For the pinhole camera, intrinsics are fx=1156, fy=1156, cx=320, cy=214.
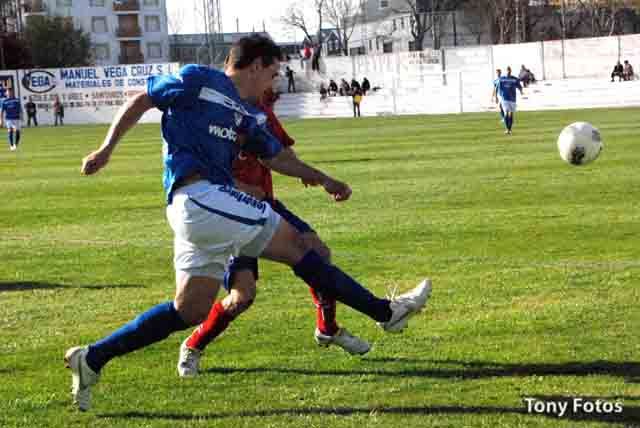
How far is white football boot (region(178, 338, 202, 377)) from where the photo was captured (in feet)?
21.9

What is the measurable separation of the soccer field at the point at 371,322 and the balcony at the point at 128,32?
365 ft

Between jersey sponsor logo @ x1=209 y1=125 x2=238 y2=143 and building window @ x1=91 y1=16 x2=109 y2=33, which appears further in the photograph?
building window @ x1=91 y1=16 x2=109 y2=33

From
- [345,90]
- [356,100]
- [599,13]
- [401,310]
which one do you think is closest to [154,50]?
[599,13]

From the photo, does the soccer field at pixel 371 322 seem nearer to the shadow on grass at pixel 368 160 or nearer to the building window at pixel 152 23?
the shadow on grass at pixel 368 160

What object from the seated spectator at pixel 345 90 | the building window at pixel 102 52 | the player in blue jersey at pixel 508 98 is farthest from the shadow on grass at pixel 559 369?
the building window at pixel 102 52

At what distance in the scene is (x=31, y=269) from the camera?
1127cm

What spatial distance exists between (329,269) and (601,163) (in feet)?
50.0

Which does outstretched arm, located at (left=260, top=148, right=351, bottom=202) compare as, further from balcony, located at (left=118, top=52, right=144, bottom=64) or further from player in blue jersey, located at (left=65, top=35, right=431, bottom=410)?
balcony, located at (left=118, top=52, right=144, bottom=64)

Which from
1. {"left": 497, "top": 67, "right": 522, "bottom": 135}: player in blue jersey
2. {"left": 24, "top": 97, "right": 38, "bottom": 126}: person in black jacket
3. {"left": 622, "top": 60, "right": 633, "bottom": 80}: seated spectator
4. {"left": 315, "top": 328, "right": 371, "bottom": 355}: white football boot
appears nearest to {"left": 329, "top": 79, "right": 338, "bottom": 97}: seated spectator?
{"left": 24, "top": 97, "right": 38, "bottom": 126}: person in black jacket

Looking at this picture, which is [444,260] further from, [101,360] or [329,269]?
[101,360]

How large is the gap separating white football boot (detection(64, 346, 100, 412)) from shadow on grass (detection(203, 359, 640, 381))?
980 mm

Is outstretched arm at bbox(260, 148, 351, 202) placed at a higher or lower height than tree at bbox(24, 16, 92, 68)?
lower

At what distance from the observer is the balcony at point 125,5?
128625 millimetres

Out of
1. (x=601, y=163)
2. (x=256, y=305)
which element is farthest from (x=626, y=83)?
(x=256, y=305)
